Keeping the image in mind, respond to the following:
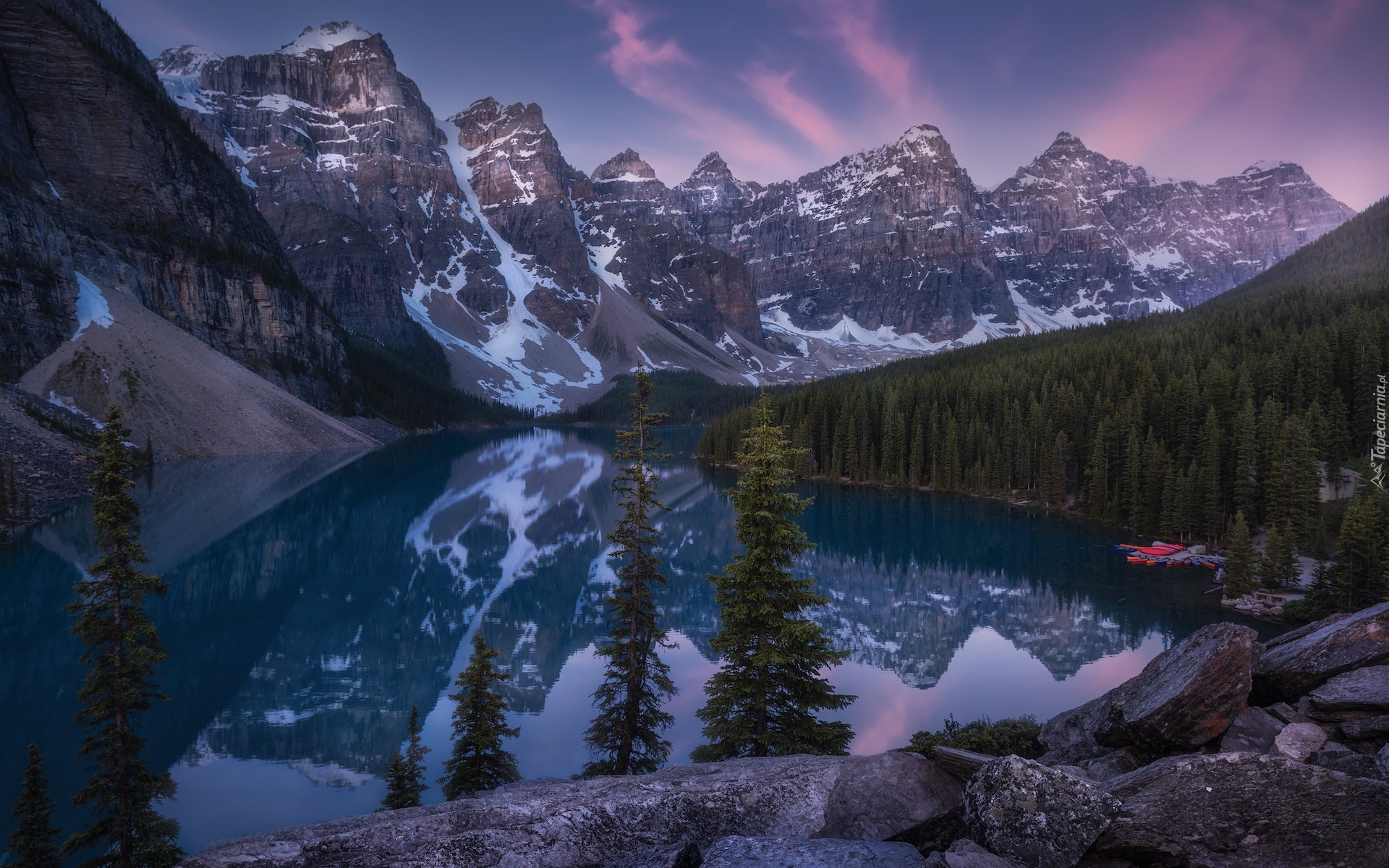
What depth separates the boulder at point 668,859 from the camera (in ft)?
18.0

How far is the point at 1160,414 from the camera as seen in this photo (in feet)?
197

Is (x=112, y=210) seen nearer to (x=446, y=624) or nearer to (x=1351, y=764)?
A: (x=446, y=624)

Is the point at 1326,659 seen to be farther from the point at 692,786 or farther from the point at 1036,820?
the point at 692,786

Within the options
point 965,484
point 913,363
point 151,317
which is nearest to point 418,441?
point 151,317

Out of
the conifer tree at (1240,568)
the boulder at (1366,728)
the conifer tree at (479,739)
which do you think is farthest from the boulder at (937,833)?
the conifer tree at (1240,568)

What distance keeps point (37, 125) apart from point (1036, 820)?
443 ft

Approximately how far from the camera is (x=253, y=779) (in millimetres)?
16641

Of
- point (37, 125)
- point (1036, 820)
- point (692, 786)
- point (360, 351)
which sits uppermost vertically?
point (37, 125)

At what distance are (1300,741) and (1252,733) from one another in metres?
0.38

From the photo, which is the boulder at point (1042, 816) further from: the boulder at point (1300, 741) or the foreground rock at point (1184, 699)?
the boulder at point (1300, 741)

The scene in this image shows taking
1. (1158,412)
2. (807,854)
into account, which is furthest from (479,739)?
(1158,412)

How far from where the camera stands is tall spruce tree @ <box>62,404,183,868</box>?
1190 centimetres

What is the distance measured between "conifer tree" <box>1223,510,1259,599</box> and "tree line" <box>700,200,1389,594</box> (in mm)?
5104

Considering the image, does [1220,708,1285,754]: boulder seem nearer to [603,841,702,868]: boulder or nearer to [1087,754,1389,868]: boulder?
[1087,754,1389,868]: boulder
